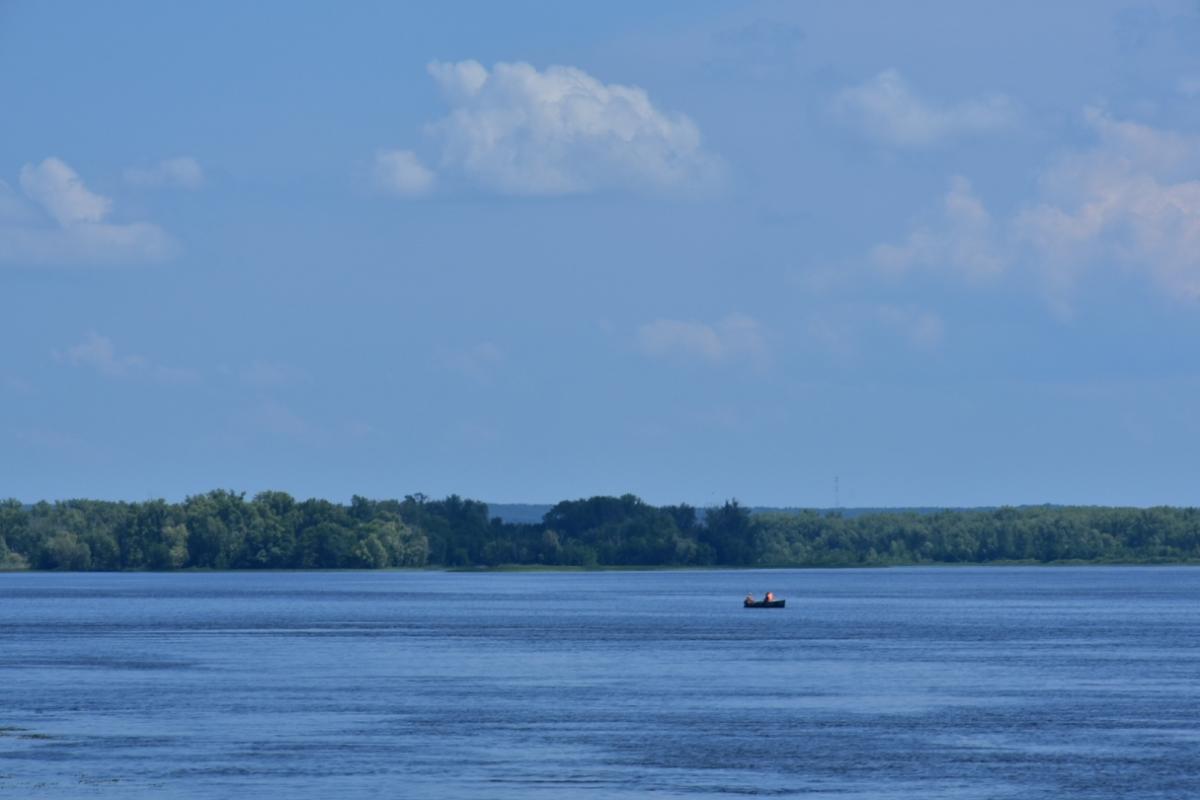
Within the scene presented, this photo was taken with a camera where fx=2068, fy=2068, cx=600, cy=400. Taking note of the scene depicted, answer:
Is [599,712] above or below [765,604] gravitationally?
below

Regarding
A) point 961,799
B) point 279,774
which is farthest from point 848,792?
point 279,774

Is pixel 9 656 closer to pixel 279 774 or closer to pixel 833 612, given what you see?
pixel 279 774

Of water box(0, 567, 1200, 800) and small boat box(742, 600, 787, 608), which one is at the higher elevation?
small boat box(742, 600, 787, 608)

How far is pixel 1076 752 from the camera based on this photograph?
5712cm

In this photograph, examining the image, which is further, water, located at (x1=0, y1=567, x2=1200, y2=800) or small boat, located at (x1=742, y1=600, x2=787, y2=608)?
small boat, located at (x1=742, y1=600, x2=787, y2=608)

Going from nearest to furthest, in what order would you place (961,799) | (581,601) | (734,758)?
(961,799)
(734,758)
(581,601)

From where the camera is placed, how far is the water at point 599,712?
169 ft

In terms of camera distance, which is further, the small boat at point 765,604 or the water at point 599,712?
the small boat at point 765,604

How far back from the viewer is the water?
5147cm

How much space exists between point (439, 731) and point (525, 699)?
36.9 feet

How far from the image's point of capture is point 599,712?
6831 cm

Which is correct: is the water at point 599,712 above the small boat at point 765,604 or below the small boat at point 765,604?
below

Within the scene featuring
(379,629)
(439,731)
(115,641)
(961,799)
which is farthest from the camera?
(379,629)

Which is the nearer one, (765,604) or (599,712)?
(599,712)
